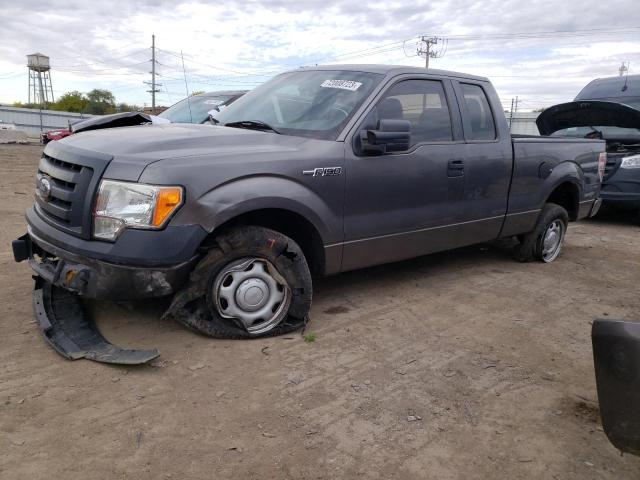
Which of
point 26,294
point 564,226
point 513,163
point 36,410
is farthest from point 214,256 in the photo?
point 564,226

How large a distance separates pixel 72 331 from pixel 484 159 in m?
3.67

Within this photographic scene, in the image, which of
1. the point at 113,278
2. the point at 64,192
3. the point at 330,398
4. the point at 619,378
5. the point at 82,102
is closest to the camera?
the point at 619,378

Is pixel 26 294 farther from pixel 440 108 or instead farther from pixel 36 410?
pixel 440 108

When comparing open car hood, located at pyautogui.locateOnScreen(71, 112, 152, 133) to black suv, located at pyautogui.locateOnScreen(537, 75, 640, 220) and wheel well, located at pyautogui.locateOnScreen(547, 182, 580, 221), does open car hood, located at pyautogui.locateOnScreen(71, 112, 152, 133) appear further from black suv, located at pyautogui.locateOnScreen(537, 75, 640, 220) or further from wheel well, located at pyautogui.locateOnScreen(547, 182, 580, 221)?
black suv, located at pyautogui.locateOnScreen(537, 75, 640, 220)

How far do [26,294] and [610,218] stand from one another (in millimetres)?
9604

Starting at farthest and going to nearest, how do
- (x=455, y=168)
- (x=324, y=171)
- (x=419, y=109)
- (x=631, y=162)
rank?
(x=631, y=162) < (x=455, y=168) < (x=419, y=109) < (x=324, y=171)

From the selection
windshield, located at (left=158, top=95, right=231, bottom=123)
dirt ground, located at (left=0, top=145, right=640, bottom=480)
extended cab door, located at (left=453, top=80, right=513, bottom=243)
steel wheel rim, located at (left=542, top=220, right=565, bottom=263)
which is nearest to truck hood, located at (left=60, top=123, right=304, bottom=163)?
dirt ground, located at (left=0, top=145, right=640, bottom=480)

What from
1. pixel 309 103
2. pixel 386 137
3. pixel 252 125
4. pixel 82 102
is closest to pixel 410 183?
pixel 386 137

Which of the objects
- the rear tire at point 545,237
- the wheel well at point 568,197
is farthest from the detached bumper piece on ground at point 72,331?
the wheel well at point 568,197

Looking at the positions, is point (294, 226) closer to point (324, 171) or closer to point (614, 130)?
point (324, 171)

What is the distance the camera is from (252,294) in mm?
3498

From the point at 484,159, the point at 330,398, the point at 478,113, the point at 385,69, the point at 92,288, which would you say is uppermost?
the point at 385,69

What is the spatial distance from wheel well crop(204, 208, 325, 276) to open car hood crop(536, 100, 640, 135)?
620 centimetres

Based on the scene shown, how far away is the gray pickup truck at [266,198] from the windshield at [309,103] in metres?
0.01
